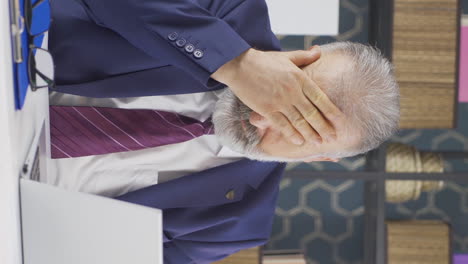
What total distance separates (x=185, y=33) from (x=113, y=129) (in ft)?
1.52

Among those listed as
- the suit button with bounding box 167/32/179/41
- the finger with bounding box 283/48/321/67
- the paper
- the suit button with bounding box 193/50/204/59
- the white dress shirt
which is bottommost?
the white dress shirt

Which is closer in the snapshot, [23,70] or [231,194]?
[23,70]

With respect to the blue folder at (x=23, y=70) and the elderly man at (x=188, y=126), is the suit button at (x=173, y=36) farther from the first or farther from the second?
the blue folder at (x=23, y=70)

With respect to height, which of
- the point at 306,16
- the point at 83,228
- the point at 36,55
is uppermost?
the point at 306,16

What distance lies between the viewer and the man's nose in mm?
1190

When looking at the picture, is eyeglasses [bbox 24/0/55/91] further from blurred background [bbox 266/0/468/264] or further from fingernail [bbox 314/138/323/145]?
blurred background [bbox 266/0/468/264]

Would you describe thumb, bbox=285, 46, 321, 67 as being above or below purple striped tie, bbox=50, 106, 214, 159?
above

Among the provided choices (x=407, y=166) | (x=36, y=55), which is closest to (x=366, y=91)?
(x=36, y=55)

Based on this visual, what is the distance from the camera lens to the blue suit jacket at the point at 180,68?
3.08 ft

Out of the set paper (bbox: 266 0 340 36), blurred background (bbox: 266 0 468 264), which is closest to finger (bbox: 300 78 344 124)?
paper (bbox: 266 0 340 36)

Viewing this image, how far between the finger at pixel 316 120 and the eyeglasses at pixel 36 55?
1.38 ft

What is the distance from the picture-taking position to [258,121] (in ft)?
3.95

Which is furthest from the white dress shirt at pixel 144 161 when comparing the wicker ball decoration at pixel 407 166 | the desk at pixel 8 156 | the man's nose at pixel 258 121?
the wicker ball decoration at pixel 407 166

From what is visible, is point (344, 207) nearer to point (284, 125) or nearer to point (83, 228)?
point (284, 125)
